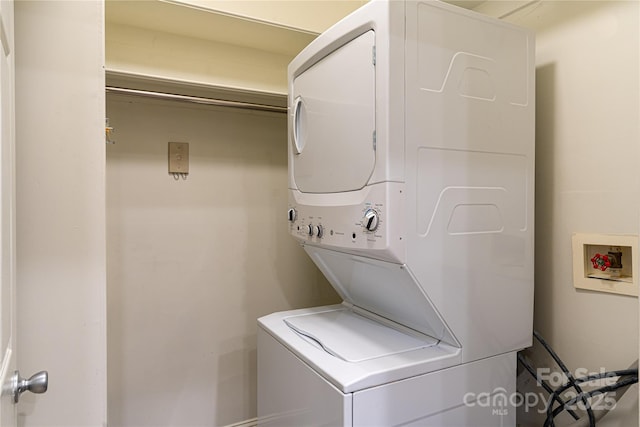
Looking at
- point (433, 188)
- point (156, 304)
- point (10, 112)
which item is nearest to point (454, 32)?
point (433, 188)

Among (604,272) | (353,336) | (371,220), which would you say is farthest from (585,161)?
(353,336)

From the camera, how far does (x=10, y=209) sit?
1.05m

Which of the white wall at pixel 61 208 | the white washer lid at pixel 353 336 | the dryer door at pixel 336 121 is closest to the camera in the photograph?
the white wall at pixel 61 208

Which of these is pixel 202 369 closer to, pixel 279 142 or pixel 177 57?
pixel 279 142

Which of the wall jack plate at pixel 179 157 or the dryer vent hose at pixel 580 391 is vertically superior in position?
the wall jack plate at pixel 179 157

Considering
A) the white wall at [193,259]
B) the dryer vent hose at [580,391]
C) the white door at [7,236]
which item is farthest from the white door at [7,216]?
the dryer vent hose at [580,391]

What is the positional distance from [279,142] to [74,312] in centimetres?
171

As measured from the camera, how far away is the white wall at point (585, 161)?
4.68 ft

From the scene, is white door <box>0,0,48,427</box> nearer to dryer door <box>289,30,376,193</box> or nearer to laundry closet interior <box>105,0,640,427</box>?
laundry closet interior <box>105,0,640,427</box>

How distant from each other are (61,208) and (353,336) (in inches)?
44.7

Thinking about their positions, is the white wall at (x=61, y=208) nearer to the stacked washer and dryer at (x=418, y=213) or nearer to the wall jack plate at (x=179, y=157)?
the stacked washer and dryer at (x=418, y=213)

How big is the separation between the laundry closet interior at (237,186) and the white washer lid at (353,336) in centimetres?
70

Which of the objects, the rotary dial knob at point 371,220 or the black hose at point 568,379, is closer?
the rotary dial knob at point 371,220

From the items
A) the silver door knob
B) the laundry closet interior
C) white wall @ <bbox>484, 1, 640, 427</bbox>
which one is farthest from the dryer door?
the silver door knob
